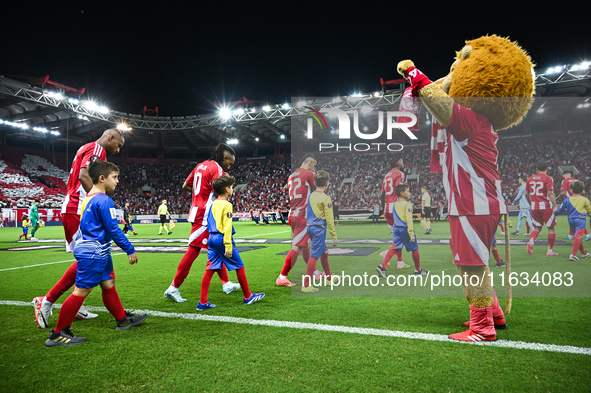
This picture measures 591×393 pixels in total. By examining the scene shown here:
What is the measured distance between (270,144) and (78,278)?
131ft

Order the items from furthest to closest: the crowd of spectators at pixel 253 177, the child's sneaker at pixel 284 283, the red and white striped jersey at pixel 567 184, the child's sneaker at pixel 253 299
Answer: the red and white striped jersey at pixel 567 184 < the child's sneaker at pixel 284 283 < the crowd of spectators at pixel 253 177 < the child's sneaker at pixel 253 299

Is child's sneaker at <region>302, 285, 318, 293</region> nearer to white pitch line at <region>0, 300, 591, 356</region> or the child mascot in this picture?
white pitch line at <region>0, 300, 591, 356</region>

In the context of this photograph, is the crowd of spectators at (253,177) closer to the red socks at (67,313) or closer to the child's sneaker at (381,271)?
the child's sneaker at (381,271)

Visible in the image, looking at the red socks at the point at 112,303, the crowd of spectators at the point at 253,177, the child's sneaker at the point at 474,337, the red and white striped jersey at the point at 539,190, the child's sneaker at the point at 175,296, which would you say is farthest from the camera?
the red and white striped jersey at the point at 539,190

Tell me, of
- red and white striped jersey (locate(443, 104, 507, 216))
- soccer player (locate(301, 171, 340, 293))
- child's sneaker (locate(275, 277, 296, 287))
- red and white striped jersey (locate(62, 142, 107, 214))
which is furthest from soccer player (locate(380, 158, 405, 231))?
red and white striped jersey (locate(62, 142, 107, 214))

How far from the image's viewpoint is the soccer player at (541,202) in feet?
23.5

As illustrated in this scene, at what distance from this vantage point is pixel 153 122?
3519cm

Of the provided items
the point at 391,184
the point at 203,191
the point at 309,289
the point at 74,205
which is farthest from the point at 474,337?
the point at 74,205

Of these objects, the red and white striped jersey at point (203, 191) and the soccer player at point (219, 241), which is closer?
the soccer player at point (219, 241)

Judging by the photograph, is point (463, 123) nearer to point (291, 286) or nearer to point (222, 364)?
point (222, 364)

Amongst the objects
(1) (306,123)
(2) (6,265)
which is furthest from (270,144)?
(1) (306,123)

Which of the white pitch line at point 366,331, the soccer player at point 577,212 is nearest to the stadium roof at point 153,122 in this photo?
the soccer player at point 577,212

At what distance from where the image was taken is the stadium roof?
2353 centimetres

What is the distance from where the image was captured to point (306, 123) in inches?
156
